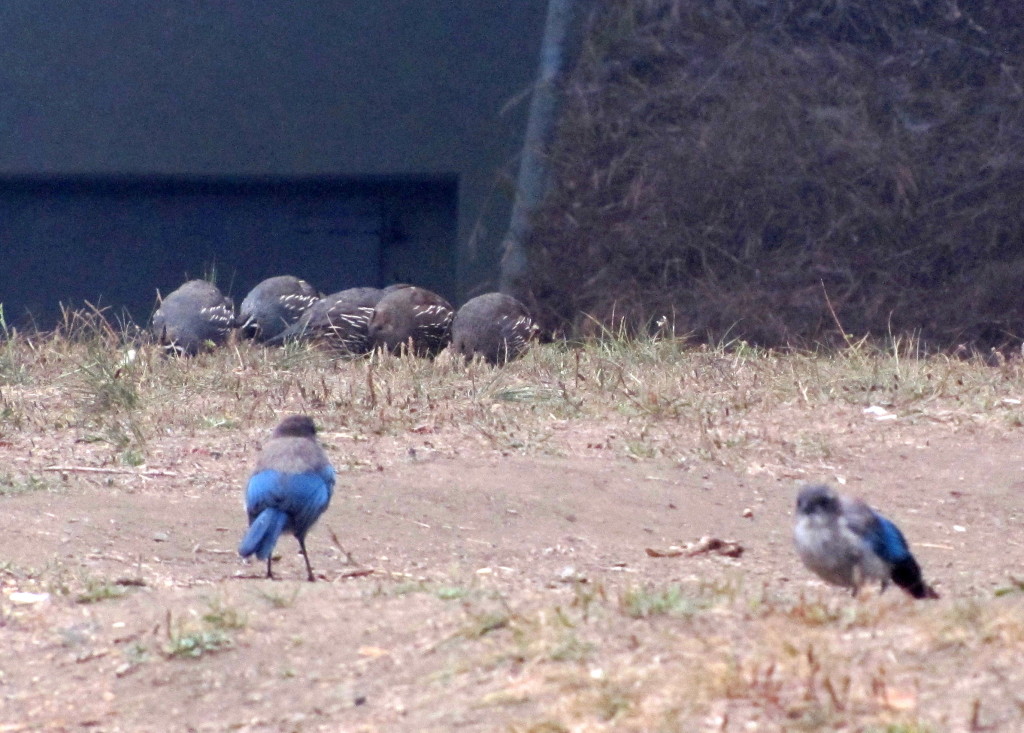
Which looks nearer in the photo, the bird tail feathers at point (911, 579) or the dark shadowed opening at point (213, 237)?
the bird tail feathers at point (911, 579)

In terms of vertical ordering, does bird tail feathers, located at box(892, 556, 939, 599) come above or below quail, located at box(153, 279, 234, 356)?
above

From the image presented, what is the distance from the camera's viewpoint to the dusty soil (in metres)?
2.77

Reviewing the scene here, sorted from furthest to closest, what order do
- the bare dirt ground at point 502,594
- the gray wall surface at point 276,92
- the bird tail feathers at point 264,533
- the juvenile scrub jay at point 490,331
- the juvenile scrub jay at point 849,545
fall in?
the gray wall surface at point 276,92
the juvenile scrub jay at point 490,331
the bird tail feathers at point 264,533
the juvenile scrub jay at point 849,545
the bare dirt ground at point 502,594

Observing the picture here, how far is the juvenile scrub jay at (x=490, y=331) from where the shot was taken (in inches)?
321

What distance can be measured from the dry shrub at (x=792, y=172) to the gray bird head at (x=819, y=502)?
562 centimetres

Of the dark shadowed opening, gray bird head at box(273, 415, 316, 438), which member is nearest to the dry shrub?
the dark shadowed opening

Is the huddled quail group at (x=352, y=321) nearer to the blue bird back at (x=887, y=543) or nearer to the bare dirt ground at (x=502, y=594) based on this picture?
the bare dirt ground at (x=502, y=594)

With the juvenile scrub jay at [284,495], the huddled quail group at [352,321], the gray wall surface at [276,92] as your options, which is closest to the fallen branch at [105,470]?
the juvenile scrub jay at [284,495]

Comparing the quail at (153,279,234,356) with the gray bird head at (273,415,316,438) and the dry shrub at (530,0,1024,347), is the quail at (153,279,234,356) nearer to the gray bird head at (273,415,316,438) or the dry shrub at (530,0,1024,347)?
the dry shrub at (530,0,1024,347)

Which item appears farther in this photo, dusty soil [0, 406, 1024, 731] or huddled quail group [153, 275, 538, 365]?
huddled quail group [153, 275, 538, 365]

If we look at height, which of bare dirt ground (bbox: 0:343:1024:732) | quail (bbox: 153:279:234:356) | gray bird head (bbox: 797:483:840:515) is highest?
gray bird head (bbox: 797:483:840:515)

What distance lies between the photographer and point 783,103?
10180 millimetres

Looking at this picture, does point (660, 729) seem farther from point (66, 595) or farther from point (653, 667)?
point (66, 595)

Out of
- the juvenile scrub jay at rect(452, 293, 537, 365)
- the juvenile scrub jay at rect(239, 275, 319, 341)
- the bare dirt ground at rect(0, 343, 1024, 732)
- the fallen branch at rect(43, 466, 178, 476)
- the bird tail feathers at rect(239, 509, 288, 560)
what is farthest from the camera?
the juvenile scrub jay at rect(239, 275, 319, 341)
